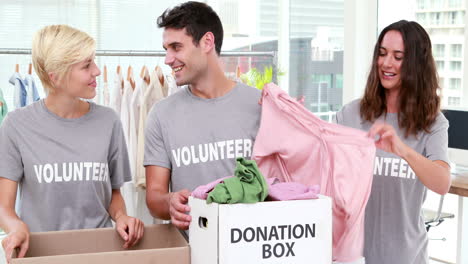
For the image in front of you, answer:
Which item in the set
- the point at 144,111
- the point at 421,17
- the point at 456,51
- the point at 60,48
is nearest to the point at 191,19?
the point at 60,48

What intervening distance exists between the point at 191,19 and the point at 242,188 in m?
0.88

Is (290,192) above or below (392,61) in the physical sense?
below

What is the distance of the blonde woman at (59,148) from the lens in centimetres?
204

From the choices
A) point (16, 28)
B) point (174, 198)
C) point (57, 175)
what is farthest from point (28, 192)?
point (16, 28)

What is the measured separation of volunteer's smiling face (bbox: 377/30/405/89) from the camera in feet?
7.47

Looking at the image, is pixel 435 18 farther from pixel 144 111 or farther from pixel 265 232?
pixel 265 232

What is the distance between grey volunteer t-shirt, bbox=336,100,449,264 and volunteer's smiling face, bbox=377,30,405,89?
17cm

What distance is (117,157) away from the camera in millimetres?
2186

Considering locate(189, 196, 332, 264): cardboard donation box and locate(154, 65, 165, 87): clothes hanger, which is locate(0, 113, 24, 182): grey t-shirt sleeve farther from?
locate(154, 65, 165, 87): clothes hanger

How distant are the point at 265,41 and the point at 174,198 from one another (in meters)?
5.14

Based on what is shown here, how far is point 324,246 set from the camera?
1550mm

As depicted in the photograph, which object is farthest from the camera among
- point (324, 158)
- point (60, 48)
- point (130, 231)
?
point (60, 48)

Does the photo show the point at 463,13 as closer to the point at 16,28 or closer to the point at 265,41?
the point at 265,41

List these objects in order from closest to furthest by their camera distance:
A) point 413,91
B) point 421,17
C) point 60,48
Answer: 1. point 60,48
2. point 413,91
3. point 421,17
